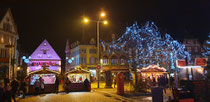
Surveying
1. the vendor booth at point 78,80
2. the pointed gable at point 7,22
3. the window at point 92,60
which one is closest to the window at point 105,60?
the window at point 92,60

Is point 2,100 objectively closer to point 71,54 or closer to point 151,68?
point 151,68

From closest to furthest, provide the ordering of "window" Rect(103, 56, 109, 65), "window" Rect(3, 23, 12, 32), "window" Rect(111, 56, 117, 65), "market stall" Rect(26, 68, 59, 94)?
1. "market stall" Rect(26, 68, 59, 94)
2. "window" Rect(3, 23, 12, 32)
3. "window" Rect(103, 56, 109, 65)
4. "window" Rect(111, 56, 117, 65)

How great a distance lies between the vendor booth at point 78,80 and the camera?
78.0ft

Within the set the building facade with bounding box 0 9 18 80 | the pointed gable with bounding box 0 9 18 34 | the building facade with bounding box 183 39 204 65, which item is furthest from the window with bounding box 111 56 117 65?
the pointed gable with bounding box 0 9 18 34

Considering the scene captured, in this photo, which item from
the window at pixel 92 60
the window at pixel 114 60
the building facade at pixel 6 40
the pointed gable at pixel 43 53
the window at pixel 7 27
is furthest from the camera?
the window at pixel 114 60

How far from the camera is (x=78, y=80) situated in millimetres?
24953

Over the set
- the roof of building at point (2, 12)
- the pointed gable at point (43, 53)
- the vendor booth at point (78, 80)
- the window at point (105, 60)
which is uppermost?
the roof of building at point (2, 12)

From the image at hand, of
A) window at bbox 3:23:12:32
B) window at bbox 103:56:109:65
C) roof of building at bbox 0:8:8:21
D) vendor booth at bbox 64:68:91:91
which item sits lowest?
vendor booth at bbox 64:68:91:91

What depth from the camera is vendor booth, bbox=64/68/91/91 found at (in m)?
23.8

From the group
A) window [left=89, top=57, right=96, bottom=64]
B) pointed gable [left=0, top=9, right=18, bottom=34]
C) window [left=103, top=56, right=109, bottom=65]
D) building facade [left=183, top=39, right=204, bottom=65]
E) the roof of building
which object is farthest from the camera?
building facade [left=183, top=39, right=204, bottom=65]

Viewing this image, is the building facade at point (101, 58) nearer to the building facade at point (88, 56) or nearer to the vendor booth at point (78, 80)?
the building facade at point (88, 56)

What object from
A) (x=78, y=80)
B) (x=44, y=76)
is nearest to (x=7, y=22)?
(x=44, y=76)

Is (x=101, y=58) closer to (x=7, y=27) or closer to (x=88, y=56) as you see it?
(x=88, y=56)

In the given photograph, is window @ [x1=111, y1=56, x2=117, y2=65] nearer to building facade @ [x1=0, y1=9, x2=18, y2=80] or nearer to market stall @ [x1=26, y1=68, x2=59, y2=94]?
building facade @ [x1=0, y1=9, x2=18, y2=80]
